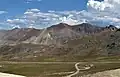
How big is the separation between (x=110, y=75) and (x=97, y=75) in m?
3.50

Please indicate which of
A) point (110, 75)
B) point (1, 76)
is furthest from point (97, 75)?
point (1, 76)

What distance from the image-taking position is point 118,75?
3110 inches

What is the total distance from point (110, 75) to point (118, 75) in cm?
224

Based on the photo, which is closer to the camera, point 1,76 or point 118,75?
point 118,75

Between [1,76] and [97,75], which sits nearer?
[97,75]

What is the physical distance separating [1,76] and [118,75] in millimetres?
56008

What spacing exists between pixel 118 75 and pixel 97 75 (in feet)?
17.9

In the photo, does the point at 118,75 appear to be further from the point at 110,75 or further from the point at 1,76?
the point at 1,76

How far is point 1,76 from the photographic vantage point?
11931cm

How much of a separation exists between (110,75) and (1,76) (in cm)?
5491

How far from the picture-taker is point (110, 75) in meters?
78.5

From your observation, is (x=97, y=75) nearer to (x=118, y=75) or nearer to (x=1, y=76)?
(x=118, y=75)

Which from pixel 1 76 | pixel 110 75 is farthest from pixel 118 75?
pixel 1 76

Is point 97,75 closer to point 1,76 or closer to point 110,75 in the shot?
point 110,75
